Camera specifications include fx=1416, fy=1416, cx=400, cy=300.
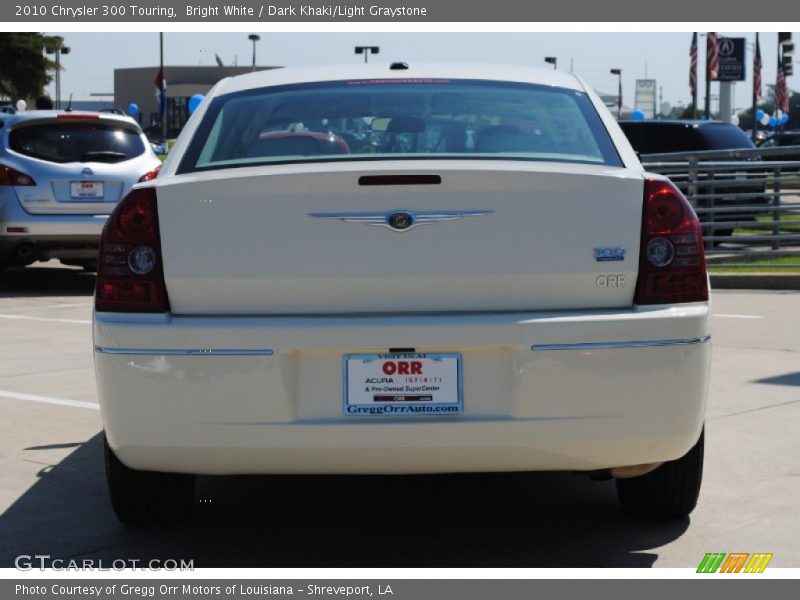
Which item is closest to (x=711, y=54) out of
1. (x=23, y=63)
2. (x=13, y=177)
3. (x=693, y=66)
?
(x=693, y=66)

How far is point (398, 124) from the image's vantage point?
16.1 feet

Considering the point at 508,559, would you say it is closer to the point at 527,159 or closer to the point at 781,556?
the point at 781,556

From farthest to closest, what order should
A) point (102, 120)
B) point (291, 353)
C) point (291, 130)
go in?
point (102, 120)
point (291, 130)
point (291, 353)

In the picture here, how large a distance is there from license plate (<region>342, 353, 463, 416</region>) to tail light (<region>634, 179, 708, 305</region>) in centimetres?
64

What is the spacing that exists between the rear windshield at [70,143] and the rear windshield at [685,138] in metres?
9.43

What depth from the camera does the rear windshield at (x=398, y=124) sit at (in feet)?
15.3

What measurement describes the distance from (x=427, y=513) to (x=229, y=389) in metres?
1.21

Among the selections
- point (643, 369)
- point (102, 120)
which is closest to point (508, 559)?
point (643, 369)

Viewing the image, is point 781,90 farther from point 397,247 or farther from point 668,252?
point 397,247

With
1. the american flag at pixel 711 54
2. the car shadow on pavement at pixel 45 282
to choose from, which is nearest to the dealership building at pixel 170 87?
the american flag at pixel 711 54

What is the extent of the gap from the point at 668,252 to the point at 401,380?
925mm

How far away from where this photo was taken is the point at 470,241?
4188 millimetres

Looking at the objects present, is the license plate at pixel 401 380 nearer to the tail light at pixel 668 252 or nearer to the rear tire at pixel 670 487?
the tail light at pixel 668 252

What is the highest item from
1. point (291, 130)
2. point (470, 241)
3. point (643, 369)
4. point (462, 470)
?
point (291, 130)
